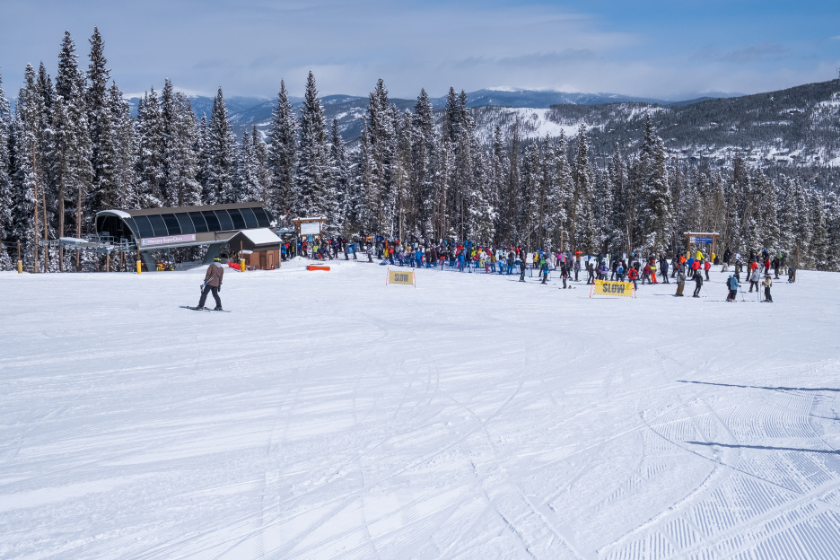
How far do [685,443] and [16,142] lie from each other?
5083 centimetres

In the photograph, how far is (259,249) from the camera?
31.6 m

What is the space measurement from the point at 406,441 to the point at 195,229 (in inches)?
1217

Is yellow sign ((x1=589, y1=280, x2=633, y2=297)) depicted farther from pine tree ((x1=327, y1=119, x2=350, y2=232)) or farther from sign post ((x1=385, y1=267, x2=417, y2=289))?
pine tree ((x1=327, y1=119, x2=350, y2=232))

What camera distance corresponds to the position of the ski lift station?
105 ft

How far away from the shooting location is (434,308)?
63.9 ft

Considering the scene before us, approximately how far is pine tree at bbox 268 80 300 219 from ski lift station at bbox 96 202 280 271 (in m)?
7.64

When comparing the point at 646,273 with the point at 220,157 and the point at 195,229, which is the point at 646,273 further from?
the point at 220,157

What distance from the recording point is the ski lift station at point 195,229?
105 feet

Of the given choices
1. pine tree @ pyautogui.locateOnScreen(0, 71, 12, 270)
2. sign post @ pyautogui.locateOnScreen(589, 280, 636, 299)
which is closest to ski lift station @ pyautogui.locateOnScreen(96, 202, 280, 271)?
pine tree @ pyautogui.locateOnScreen(0, 71, 12, 270)

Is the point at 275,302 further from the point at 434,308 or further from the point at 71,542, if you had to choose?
the point at 71,542

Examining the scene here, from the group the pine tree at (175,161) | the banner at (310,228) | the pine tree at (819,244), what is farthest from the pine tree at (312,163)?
the pine tree at (819,244)

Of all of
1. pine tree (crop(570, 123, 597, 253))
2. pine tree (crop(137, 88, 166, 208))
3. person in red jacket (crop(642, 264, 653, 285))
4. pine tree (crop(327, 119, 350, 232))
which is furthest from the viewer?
pine tree (crop(327, 119, 350, 232))

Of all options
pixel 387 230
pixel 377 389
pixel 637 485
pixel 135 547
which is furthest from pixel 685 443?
pixel 387 230

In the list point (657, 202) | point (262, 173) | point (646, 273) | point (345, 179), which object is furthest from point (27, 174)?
point (657, 202)
